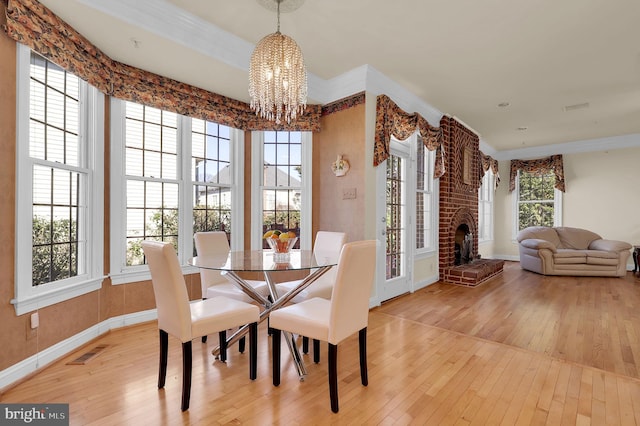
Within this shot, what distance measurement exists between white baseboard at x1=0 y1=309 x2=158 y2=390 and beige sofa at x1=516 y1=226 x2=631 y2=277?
6.53 metres

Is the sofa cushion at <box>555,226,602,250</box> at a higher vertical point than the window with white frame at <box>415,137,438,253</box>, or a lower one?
lower

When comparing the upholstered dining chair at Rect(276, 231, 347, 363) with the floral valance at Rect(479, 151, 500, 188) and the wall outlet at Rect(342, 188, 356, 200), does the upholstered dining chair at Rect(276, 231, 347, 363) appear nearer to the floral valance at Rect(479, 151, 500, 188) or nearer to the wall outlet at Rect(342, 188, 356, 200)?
the wall outlet at Rect(342, 188, 356, 200)

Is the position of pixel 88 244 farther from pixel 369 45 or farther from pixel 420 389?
pixel 369 45

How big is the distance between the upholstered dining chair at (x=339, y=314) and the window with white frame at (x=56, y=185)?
1.80 m

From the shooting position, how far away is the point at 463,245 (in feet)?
19.0

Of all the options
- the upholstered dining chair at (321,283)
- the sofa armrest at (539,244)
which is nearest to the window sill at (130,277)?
the upholstered dining chair at (321,283)

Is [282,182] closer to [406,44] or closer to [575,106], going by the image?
[406,44]

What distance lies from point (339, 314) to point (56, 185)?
2.49 m

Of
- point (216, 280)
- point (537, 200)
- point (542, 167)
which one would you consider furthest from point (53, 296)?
point (537, 200)

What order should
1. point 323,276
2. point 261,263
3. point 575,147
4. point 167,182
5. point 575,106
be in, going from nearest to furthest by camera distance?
1. point 261,263
2. point 323,276
3. point 167,182
4. point 575,106
5. point 575,147

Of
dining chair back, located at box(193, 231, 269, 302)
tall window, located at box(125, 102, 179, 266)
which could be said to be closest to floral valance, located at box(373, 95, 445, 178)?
dining chair back, located at box(193, 231, 269, 302)

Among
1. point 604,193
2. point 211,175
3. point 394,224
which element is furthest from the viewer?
point 604,193

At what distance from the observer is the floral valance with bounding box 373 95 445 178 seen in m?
3.76

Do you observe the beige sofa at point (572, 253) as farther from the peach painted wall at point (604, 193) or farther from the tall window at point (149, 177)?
the tall window at point (149, 177)
